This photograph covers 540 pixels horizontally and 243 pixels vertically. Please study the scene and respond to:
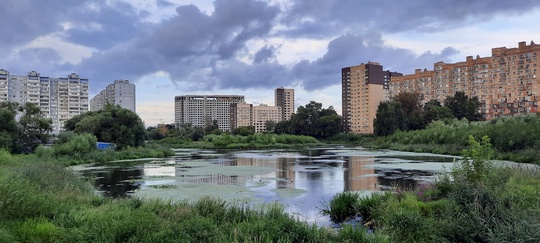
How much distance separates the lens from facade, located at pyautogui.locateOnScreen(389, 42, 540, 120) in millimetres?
88375

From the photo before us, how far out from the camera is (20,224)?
8.27 metres

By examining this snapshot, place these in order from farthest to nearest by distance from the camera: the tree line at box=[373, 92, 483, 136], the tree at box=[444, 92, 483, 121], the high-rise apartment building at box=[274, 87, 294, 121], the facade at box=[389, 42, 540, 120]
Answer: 1. the high-rise apartment building at box=[274, 87, 294, 121]
2. the facade at box=[389, 42, 540, 120]
3. the tree at box=[444, 92, 483, 121]
4. the tree line at box=[373, 92, 483, 136]

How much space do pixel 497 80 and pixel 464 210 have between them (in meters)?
98.8

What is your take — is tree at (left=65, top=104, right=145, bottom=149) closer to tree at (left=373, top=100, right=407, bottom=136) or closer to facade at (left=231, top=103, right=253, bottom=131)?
tree at (left=373, top=100, right=407, bottom=136)

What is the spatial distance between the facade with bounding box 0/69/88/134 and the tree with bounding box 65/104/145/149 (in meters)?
62.0

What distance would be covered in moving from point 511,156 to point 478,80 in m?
75.8

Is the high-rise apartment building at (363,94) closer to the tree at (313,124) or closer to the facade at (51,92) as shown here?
the tree at (313,124)

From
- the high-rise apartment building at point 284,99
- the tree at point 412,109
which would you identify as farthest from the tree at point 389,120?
the high-rise apartment building at point 284,99

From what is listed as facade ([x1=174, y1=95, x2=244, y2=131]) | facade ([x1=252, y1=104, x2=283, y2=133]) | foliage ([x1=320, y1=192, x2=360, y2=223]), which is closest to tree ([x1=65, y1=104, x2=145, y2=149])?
foliage ([x1=320, y1=192, x2=360, y2=223])

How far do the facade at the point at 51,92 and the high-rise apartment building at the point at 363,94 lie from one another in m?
79.2

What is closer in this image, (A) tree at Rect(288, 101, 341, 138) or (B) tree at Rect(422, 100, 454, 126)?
(B) tree at Rect(422, 100, 454, 126)

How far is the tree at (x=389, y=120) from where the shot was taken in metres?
73.6

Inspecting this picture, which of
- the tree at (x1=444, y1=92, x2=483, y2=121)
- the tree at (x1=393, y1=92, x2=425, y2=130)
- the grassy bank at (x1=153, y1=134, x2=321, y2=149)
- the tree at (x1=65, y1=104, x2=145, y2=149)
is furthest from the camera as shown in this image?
the tree at (x1=393, y1=92, x2=425, y2=130)

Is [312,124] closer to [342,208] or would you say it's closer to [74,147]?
[74,147]
